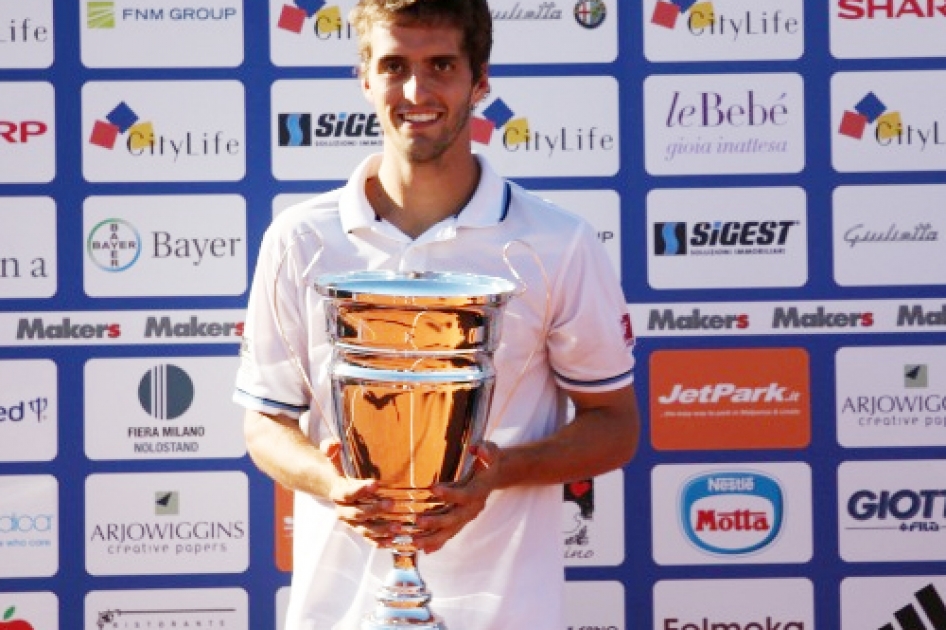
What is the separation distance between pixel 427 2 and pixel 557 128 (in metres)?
1.51

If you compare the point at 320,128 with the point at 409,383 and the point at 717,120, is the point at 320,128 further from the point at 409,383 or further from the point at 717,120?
the point at 409,383

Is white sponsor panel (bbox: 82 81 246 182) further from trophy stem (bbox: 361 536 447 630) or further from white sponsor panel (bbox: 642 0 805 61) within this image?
trophy stem (bbox: 361 536 447 630)

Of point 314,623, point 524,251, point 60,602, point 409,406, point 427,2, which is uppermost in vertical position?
point 427,2

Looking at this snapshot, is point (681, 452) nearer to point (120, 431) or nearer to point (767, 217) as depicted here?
point (767, 217)

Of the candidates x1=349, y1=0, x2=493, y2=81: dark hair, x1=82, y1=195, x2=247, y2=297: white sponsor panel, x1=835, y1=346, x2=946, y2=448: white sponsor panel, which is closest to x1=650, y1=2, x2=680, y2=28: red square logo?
x1=835, y1=346, x2=946, y2=448: white sponsor panel

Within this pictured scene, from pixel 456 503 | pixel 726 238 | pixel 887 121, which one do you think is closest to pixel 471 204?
pixel 456 503

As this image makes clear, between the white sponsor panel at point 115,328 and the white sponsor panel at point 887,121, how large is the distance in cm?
145

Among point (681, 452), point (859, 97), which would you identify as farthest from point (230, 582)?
point (859, 97)

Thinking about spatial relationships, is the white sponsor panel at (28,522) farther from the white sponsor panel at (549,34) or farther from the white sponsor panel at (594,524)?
the white sponsor panel at (549,34)

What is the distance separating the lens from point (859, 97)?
139 inches

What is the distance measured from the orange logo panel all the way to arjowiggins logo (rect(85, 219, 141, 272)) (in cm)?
120

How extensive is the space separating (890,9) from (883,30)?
52 mm

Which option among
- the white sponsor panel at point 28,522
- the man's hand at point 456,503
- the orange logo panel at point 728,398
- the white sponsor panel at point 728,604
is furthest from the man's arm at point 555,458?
the white sponsor panel at point 28,522

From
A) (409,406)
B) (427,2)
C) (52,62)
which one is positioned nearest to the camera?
(409,406)
